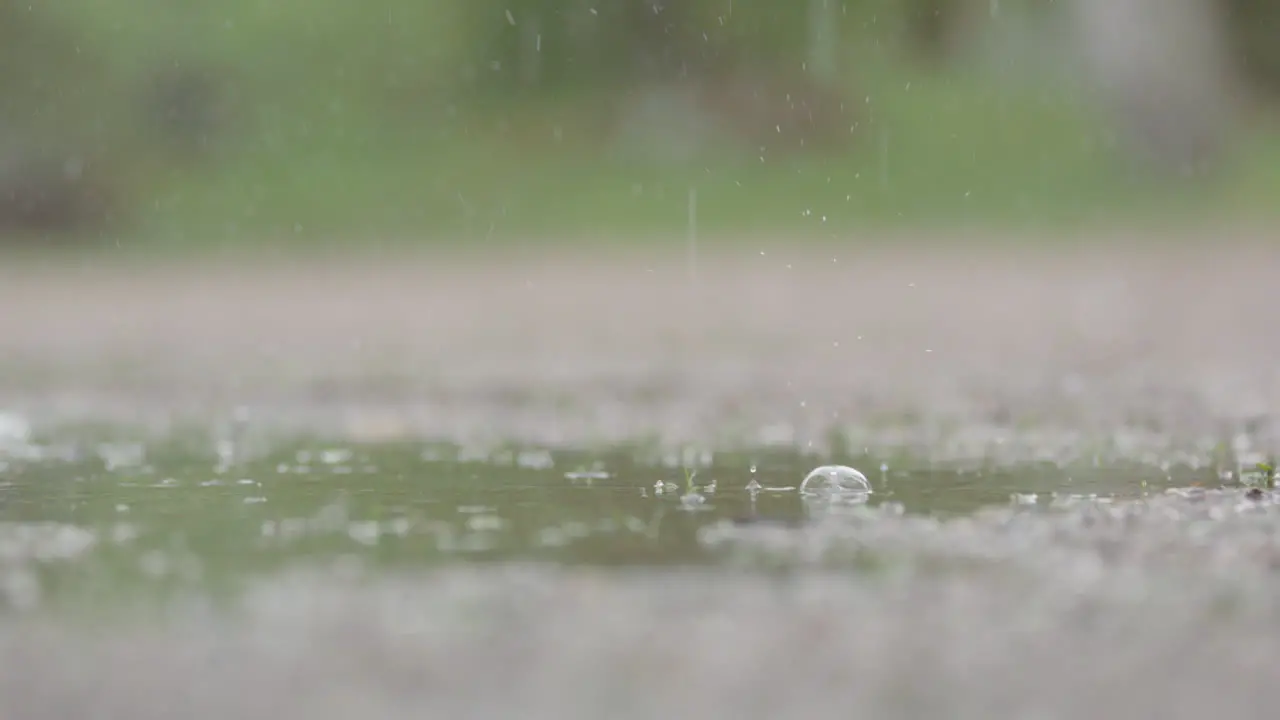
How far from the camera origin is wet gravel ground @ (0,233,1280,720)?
2510mm

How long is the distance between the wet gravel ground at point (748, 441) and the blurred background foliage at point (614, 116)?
313 centimetres

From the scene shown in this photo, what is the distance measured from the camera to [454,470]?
4.86 meters

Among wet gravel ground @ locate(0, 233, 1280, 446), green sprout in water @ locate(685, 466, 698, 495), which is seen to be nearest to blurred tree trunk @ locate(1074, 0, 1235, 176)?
wet gravel ground @ locate(0, 233, 1280, 446)

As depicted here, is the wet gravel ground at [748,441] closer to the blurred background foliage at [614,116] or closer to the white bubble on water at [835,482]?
the white bubble on water at [835,482]

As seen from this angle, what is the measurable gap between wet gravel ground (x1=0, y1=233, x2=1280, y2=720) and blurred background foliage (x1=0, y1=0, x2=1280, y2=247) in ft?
10.3

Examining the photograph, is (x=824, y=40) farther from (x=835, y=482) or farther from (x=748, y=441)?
(x=835, y=482)

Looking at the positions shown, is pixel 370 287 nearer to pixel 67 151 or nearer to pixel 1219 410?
pixel 67 151

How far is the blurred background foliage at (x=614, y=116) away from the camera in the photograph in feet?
53.6

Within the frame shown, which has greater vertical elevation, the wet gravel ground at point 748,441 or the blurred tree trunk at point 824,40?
the blurred tree trunk at point 824,40

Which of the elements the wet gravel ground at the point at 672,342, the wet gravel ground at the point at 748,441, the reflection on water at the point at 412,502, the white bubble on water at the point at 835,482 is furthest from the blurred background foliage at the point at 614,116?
the white bubble on water at the point at 835,482

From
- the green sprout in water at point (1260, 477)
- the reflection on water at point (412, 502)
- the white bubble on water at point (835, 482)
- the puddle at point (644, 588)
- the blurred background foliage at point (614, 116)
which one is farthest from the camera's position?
the blurred background foliage at point (614, 116)

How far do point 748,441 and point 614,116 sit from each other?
13198 millimetres

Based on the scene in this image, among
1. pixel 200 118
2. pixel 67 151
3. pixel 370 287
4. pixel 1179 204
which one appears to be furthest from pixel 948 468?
pixel 200 118

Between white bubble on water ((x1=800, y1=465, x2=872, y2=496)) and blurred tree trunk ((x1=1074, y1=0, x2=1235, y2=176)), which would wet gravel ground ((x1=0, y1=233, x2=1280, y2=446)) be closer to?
white bubble on water ((x1=800, y1=465, x2=872, y2=496))
